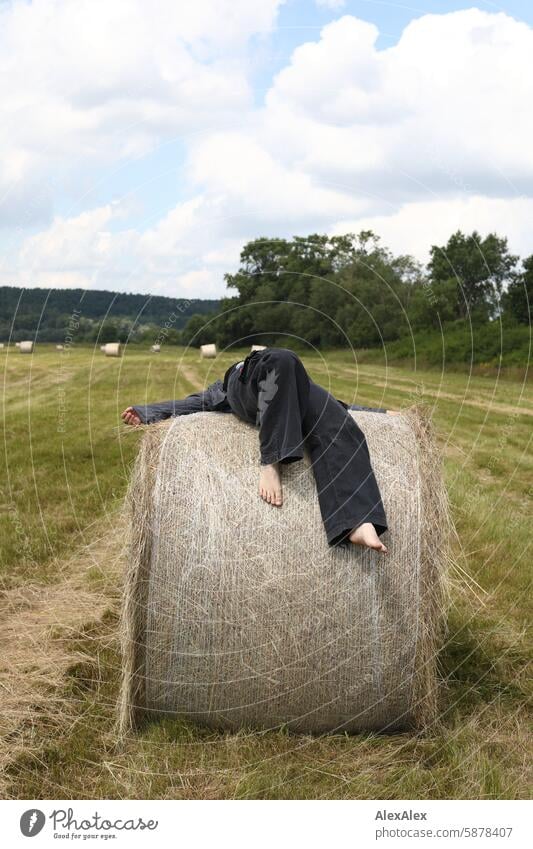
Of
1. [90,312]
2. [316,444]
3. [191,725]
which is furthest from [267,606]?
[90,312]

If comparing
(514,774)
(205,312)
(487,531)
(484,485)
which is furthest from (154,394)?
(514,774)

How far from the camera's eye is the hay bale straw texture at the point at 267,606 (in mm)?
4113

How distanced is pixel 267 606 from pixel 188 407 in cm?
172

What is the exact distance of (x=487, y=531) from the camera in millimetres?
7379

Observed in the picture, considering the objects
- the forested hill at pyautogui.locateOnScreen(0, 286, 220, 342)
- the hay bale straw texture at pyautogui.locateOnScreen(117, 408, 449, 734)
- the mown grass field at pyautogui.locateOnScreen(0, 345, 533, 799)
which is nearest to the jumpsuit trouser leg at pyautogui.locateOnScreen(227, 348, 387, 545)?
the hay bale straw texture at pyautogui.locateOnScreen(117, 408, 449, 734)

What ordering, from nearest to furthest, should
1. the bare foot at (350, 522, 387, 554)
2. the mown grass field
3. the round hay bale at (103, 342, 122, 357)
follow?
the mown grass field
the bare foot at (350, 522, 387, 554)
the round hay bale at (103, 342, 122, 357)

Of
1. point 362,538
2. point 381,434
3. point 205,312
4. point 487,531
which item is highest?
point 205,312

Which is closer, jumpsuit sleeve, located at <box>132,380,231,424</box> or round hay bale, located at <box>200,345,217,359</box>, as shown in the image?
jumpsuit sleeve, located at <box>132,380,231,424</box>

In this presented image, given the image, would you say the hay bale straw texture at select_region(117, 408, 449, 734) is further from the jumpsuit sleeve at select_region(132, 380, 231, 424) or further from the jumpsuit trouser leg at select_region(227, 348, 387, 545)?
the jumpsuit sleeve at select_region(132, 380, 231, 424)

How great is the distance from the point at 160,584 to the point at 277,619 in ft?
2.02

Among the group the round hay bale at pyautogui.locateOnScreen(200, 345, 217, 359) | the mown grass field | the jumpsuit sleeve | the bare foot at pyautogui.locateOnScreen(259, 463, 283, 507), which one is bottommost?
the mown grass field

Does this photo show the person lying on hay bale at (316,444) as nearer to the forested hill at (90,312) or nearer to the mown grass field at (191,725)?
the mown grass field at (191,725)

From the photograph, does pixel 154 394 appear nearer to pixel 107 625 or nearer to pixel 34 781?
pixel 107 625

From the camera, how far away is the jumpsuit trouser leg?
4137 mm
